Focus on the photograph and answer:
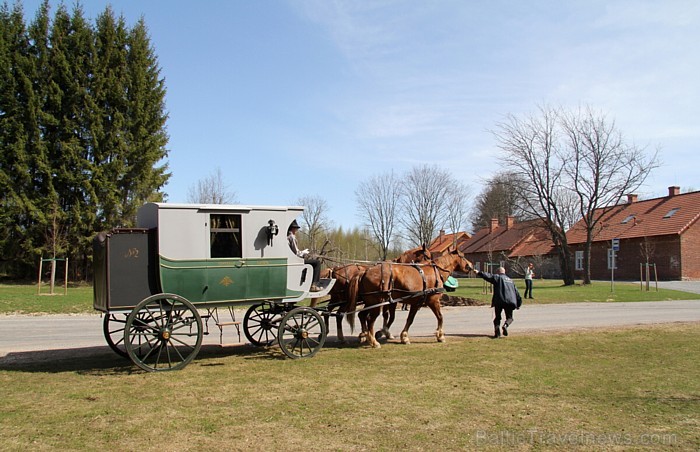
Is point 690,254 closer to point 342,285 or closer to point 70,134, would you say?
point 342,285

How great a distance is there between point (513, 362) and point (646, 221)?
40706 millimetres

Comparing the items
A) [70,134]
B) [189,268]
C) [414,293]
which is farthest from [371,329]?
[70,134]

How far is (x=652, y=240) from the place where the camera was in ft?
134

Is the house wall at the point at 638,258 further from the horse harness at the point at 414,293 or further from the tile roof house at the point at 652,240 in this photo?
the horse harness at the point at 414,293

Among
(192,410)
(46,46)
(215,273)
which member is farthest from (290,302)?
(46,46)

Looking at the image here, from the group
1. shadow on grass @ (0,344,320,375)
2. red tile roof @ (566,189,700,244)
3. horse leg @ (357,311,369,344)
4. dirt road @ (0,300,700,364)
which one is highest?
red tile roof @ (566,189,700,244)

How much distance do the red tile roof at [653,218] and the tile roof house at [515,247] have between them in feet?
14.7

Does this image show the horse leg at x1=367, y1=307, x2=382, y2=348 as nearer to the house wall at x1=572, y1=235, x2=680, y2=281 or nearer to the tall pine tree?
the tall pine tree

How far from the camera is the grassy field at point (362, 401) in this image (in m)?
5.46

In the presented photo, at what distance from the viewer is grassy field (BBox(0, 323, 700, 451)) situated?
546 centimetres

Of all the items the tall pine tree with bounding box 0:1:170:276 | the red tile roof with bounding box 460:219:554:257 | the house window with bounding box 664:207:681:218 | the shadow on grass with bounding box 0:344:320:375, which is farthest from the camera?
the red tile roof with bounding box 460:219:554:257

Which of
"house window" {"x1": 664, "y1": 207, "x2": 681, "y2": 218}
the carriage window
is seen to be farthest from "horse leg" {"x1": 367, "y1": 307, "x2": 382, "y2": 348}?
"house window" {"x1": 664, "y1": 207, "x2": 681, "y2": 218}

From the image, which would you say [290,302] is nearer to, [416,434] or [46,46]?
[416,434]

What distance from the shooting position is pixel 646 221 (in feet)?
143
